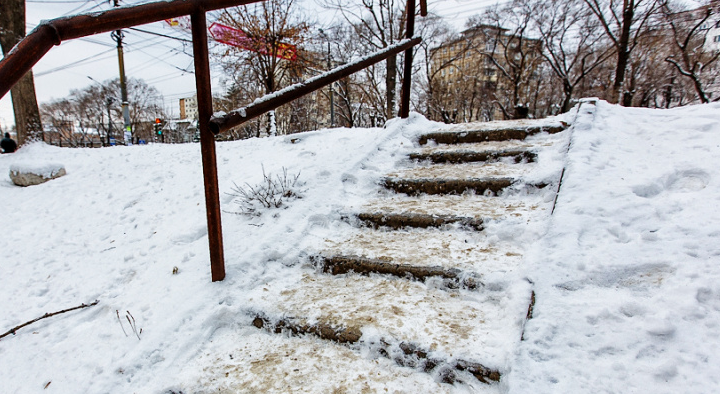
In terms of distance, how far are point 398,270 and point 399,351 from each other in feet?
1.77

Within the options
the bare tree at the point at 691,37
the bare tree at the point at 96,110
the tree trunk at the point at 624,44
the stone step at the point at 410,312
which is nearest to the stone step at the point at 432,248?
the stone step at the point at 410,312

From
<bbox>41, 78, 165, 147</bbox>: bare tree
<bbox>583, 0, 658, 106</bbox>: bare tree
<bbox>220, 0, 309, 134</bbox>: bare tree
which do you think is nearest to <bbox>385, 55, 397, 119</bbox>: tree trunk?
<bbox>220, 0, 309, 134</bbox>: bare tree

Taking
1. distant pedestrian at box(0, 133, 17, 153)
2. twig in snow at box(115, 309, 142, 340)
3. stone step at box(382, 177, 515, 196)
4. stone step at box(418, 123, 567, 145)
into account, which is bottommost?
twig in snow at box(115, 309, 142, 340)

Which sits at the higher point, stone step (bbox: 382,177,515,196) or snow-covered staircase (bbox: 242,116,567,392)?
stone step (bbox: 382,177,515,196)

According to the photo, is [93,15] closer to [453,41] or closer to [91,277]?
[91,277]

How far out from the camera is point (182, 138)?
44344 mm

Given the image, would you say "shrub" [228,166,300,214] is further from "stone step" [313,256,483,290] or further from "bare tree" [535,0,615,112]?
"bare tree" [535,0,615,112]

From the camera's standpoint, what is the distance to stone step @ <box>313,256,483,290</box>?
1.68 metres

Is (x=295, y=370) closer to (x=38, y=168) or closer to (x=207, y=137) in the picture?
(x=207, y=137)

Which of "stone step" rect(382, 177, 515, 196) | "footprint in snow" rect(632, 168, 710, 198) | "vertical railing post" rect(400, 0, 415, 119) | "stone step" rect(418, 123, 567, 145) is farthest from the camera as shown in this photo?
"vertical railing post" rect(400, 0, 415, 119)

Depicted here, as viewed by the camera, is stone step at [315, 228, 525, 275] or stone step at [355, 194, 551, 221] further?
stone step at [355, 194, 551, 221]

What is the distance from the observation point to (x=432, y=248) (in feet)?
6.48

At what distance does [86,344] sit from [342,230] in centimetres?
153

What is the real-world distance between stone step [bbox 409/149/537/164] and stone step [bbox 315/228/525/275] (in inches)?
43.5
